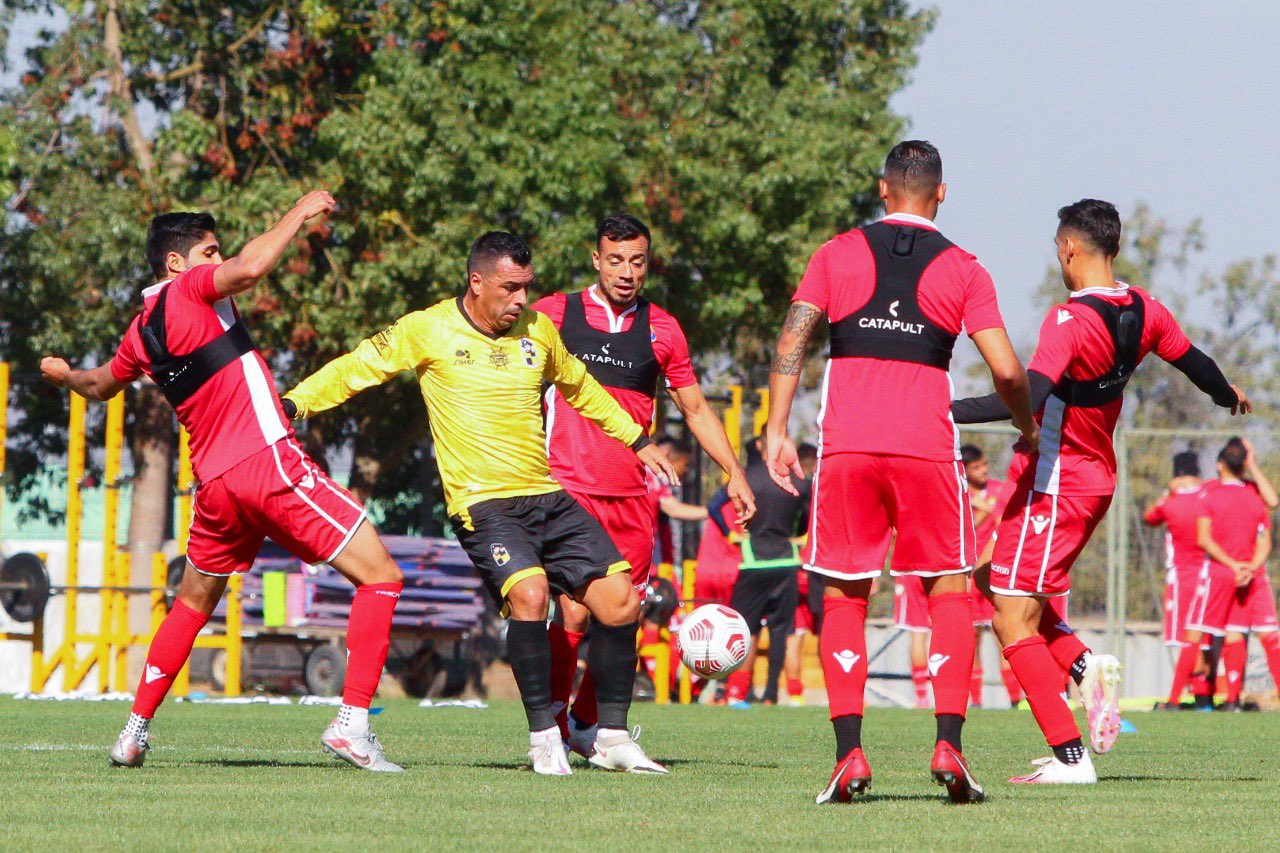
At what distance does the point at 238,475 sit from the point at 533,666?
143cm

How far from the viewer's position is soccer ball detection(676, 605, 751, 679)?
913 centimetres

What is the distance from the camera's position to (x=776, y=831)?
577 centimetres

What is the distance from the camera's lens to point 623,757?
26.9 ft

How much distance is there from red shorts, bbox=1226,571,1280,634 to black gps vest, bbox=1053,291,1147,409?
412 inches

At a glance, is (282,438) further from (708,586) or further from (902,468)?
(708,586)

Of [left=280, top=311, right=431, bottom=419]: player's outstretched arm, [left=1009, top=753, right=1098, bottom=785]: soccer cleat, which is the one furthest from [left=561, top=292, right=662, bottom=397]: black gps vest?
[left=1009, top=753, right=1098, bottom=785]: soccer cleat

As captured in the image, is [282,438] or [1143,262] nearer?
[282,438]

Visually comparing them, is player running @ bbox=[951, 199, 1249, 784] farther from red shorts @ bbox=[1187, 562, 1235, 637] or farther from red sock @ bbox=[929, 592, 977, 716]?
red shorts @ bbox=[1187, 562, 1235, 637]

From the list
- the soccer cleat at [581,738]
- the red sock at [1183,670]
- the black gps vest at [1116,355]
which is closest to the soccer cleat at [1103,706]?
the black gps vest at [1116,355]

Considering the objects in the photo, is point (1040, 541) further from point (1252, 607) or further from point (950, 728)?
point (1252, 607)

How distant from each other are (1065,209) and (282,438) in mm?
3476

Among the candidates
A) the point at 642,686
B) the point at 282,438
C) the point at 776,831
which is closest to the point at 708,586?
the point at 642,686

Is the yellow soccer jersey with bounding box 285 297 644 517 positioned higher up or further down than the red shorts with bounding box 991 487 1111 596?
higher up

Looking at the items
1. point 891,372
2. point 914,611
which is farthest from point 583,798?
point 914,611
